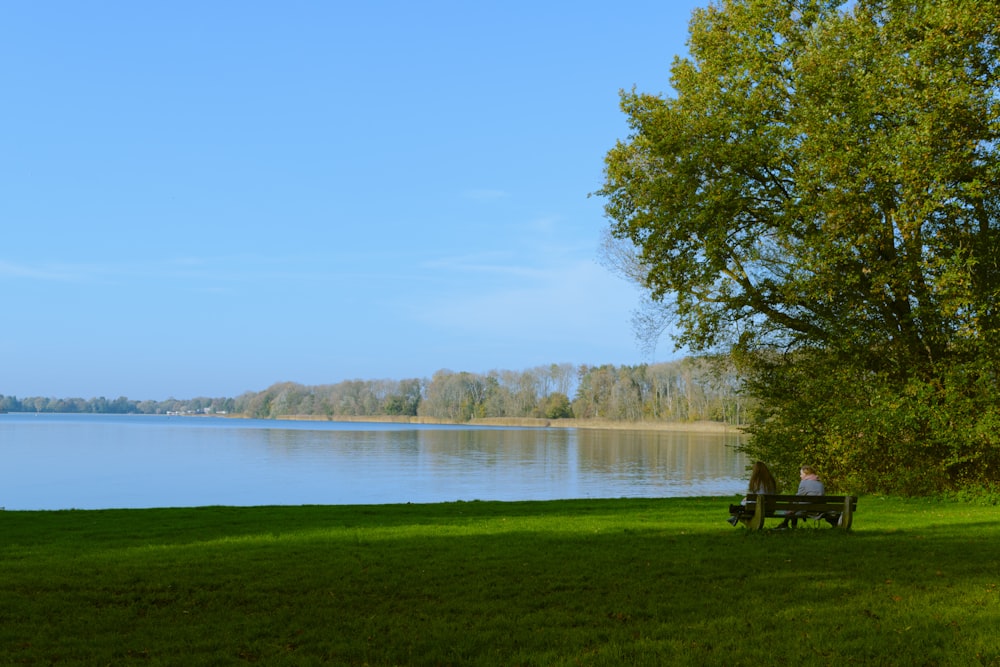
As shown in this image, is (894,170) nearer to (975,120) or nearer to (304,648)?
(975,120)

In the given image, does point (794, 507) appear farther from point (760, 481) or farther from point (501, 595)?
point (501, 595)

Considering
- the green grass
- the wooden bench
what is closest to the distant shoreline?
the wooden bench

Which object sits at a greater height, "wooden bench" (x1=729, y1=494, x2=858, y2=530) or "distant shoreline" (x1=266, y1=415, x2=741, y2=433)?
"wooden bench" (x1=729, y1=494, x2=858, y2=530)

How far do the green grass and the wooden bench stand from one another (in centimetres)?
31

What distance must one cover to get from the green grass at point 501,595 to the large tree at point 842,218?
7822 mm

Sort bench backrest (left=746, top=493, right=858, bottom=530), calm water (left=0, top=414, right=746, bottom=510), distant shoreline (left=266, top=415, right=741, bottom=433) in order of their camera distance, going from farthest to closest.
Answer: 1. distant shoreline (left=266, top=415, right=741, bottom=433)
2. calm water (left=0, top=414, right=746, bottom=510)
3. bench backrest (left=746, top=493, right=858, bottom=530)

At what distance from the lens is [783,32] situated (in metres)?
24.3

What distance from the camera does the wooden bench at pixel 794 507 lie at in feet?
43.1

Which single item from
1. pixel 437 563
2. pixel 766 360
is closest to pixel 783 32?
pixel 766 360

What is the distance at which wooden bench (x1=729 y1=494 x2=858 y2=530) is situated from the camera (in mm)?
13125

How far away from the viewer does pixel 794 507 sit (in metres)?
13.2

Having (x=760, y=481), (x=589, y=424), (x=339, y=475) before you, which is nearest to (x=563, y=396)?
(x=589, y=424)

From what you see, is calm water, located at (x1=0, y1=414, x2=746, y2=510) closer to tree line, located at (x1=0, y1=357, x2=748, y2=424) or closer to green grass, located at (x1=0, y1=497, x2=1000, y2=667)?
green grass, located at (x1=0, y1=497, x2=1000, y2=667)

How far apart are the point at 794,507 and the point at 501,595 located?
6.57 metres
